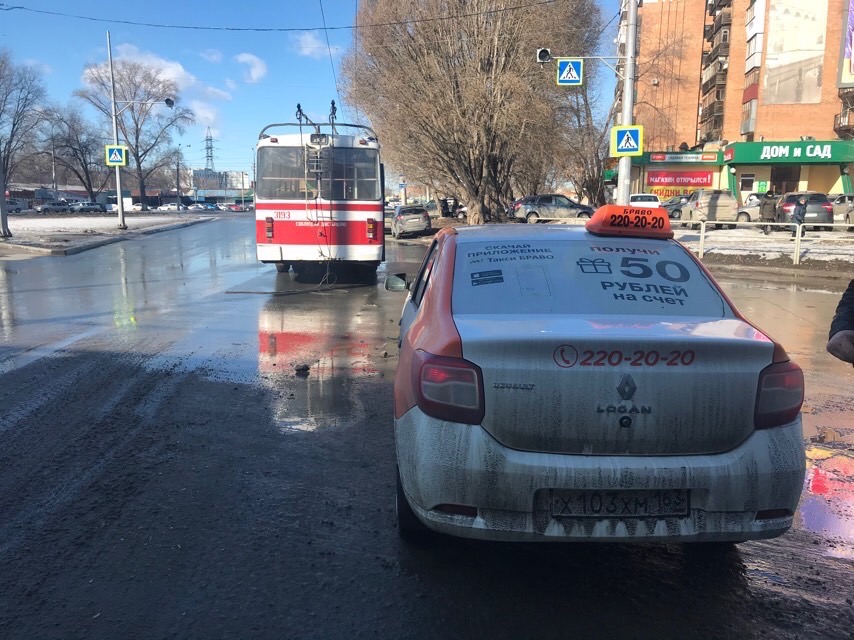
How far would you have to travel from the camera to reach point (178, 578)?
3205 millimetres

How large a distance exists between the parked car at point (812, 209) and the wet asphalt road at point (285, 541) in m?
22.6

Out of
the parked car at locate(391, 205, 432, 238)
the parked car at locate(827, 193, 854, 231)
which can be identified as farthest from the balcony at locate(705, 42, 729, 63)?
the parked car at locate(391, 205, 432, 238)

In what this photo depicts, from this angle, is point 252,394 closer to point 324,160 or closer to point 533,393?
point 533,393

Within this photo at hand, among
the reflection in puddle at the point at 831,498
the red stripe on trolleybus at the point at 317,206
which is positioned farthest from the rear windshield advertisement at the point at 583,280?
the red stripe on trolleybus at the point at 317,206

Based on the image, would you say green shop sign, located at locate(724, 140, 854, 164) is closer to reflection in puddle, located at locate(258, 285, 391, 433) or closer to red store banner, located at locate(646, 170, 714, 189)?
red store banner, located at locate(646, 170, 714, 189)

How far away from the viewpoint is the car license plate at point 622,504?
284 cm

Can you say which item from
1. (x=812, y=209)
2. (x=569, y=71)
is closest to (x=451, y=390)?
(x=569, y=71)

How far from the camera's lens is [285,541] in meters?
3.57

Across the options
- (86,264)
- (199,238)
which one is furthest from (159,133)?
(86,264)

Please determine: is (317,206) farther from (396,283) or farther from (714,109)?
(714,109)

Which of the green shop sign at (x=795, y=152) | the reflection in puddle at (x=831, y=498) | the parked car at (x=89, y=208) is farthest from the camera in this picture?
the parked car at (x=89, y=208)

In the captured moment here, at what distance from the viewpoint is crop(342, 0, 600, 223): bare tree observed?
25.9 meters

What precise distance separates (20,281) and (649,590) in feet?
51.0

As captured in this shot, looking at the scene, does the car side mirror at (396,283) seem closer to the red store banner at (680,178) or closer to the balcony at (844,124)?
the balcony at (844,124)
